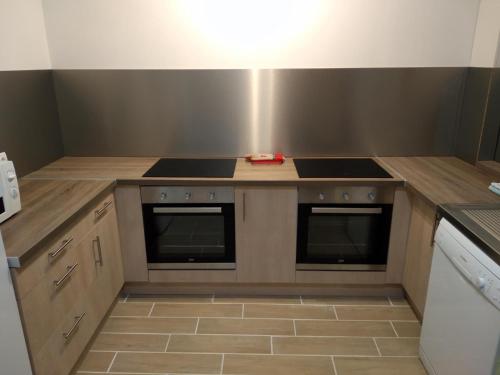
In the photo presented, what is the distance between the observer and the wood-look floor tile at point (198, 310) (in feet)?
7.91

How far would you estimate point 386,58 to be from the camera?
2633mm

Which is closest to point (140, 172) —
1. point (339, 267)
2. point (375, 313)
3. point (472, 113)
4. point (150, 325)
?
point (150, 325)

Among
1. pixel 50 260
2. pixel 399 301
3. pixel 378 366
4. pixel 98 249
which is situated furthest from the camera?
pixel 399 301

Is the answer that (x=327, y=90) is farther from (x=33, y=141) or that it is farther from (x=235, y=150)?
(x=33, y=141)

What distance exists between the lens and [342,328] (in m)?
2.28

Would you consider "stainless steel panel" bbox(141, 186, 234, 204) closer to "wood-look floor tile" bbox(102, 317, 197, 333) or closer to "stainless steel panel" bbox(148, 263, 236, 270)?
"stainless steel panel" bbox(148, 263, 236, 270)

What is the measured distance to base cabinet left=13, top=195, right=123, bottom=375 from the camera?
1.54 meters

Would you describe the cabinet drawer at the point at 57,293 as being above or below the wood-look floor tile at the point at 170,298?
above

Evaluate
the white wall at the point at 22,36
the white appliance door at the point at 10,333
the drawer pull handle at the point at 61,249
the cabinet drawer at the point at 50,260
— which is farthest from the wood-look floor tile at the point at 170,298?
the white wall at the point at 22,36

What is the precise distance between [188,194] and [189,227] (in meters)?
0.23

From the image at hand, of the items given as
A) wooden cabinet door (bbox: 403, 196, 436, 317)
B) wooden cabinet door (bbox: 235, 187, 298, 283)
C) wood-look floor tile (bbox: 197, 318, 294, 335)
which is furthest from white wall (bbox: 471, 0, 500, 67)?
wood-look floor tile (bbox: 197, 318, 294, 335)

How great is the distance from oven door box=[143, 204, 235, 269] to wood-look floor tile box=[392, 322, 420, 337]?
42.3 inches

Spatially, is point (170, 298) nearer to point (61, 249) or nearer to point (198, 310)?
point (198, 310)

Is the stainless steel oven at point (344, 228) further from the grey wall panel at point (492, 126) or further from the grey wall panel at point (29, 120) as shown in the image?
the grey wall panel at point (29, 120)
